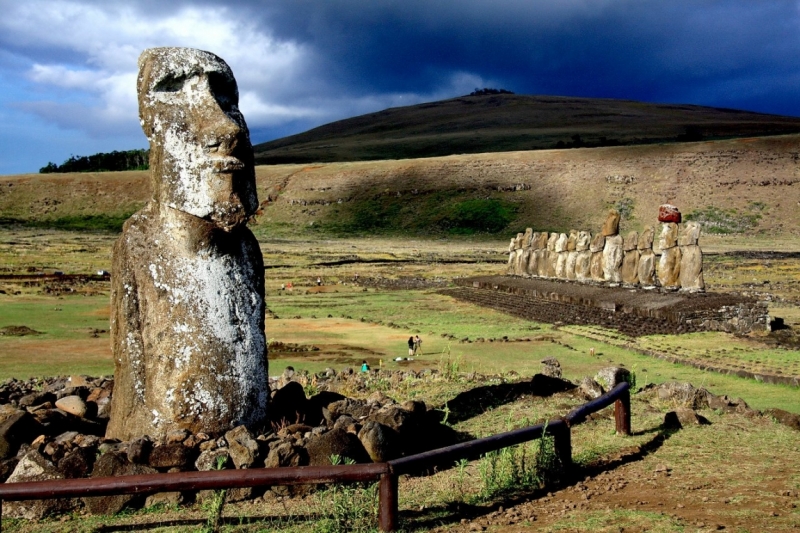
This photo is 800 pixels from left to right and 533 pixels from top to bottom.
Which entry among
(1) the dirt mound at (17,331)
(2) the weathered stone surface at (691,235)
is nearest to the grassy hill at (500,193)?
(2) the weathered stone surface at (691,235)

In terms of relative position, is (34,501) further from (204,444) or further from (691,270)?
(691,270)

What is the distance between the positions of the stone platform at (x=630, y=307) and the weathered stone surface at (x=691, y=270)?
768 mm

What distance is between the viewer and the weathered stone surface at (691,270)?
2328 centimetres

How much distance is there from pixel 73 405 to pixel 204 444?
2592 mm

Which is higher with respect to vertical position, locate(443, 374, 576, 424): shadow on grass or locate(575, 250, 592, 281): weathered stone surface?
locate(575, 250, 592, 281): weathered stone surface

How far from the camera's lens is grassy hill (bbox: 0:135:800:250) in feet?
251

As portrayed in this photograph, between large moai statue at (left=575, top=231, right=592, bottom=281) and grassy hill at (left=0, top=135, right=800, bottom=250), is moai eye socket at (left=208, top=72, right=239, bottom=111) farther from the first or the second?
grassy hill at (left=0, top=135, right=800, bottom=250)

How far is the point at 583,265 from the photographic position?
3117 cm

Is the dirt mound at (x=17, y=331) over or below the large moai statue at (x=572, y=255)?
below

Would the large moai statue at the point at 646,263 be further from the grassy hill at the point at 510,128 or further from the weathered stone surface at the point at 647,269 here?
the grassy hill at the point at 510,128

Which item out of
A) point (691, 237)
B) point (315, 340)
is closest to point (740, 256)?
point (691, 237)

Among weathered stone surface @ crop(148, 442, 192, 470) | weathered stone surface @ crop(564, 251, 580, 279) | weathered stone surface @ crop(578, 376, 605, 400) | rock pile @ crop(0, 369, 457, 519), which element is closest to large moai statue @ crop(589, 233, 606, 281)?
weathered stone surface @ crop(564, 251, 580, 279)

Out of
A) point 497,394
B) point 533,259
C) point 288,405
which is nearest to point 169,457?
point 288,405

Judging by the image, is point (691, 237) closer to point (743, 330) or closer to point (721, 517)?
point (743, 330)
